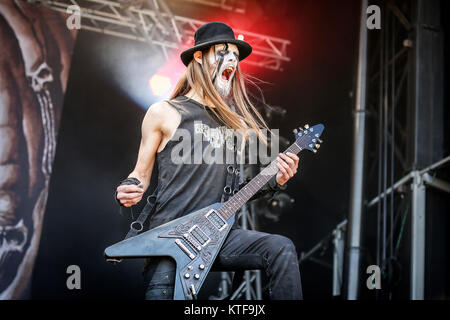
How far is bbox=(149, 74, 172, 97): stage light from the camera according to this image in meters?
6.13

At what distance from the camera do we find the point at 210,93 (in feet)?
8.79

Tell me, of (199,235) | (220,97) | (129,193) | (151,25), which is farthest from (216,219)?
(151,25)

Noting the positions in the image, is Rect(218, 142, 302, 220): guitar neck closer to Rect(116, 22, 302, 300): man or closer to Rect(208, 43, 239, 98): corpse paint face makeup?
Rect(116, 22, 302, 300): man

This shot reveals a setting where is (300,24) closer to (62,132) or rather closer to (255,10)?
(255,10)

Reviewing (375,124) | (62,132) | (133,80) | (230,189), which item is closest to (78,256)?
(62,132)

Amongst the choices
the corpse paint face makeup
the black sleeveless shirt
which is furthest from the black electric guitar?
the corpse paint face makeup

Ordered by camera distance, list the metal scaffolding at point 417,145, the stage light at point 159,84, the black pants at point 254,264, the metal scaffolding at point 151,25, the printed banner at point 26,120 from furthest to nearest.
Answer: the stage light at point 159,84 < the metal scaffolding at point 151,25 < the printed banner at point 26,120 < the metal scaffolding at point 417,145 < the black pants at point 254,264

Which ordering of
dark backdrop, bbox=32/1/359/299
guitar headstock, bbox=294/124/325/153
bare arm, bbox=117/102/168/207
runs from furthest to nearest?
dark backdrop, bbox=32/1/359/299, guitar headstock, bbox=294/124/325/153, bare arm, bbox=117/102/168/207

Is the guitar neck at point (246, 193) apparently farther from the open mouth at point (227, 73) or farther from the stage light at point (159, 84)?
the stage light at point (159, 84)

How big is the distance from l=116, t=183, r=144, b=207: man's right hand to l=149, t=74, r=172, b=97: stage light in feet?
12.7

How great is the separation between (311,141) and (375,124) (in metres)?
3.62

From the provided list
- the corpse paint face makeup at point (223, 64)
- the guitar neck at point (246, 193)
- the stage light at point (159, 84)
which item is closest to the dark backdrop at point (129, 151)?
the stage light at point (159, 84)

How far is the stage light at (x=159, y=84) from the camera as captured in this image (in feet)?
20.1

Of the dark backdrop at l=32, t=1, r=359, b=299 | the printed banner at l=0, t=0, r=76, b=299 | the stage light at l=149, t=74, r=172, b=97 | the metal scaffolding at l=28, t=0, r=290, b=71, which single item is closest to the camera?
the printed banner at l=0, t=0, r=76, b=299
